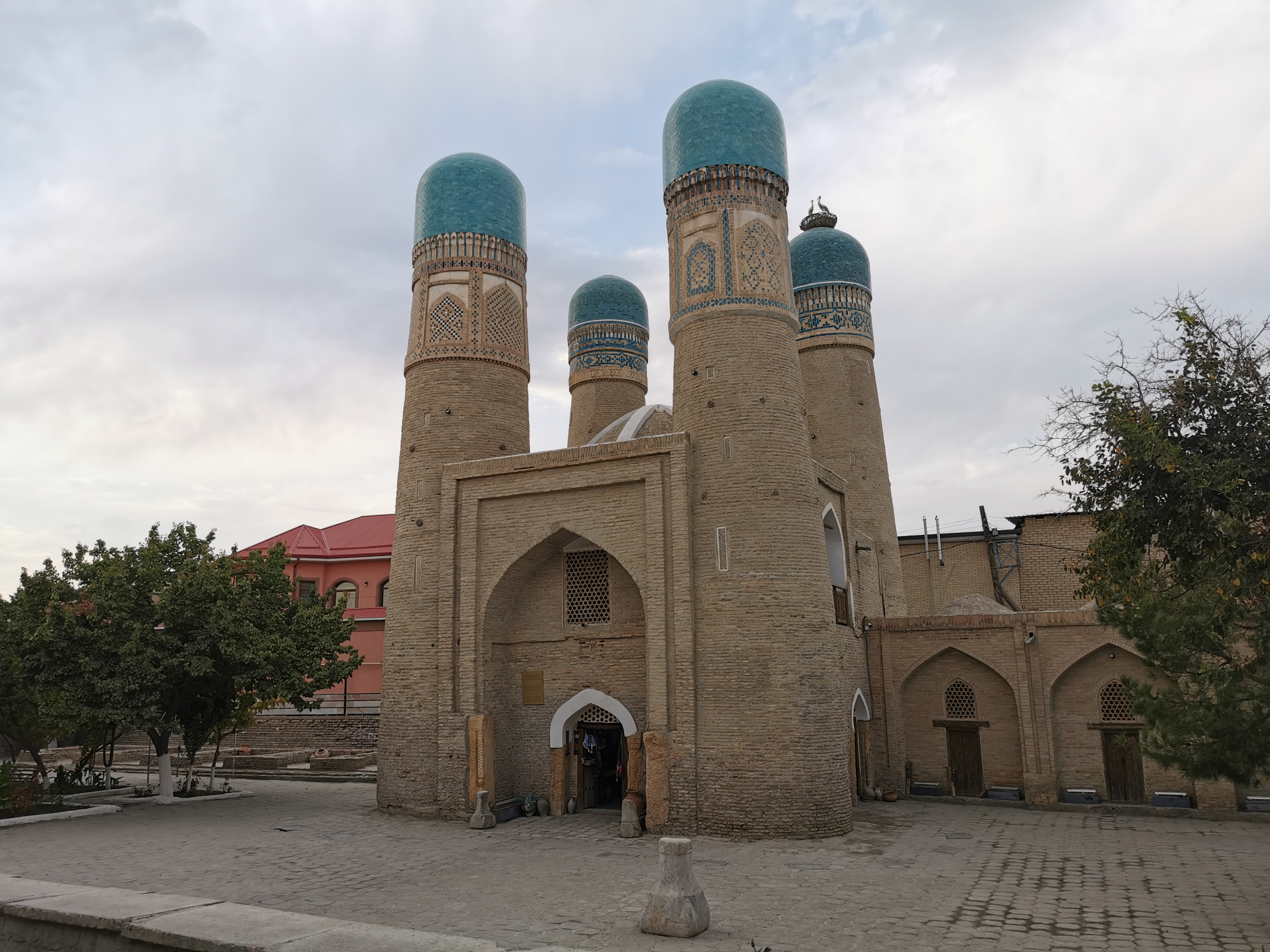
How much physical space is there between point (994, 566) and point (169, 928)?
24.9 metres

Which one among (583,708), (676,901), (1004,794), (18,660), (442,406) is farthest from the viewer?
(442,406)

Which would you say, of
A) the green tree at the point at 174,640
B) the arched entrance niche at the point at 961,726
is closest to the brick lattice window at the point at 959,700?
the arched entrance niche at the point at 961,726

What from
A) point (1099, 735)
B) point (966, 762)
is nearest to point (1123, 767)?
point (1099, 735)

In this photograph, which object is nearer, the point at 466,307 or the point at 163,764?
the point at 163,764

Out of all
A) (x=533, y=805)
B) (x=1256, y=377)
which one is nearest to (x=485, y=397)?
(x=533, y=805)

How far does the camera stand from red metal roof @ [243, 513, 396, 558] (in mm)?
32375

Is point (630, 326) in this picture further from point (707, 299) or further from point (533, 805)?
point (533, 805)

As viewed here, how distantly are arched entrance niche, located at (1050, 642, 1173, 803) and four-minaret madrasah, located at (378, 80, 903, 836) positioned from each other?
3.45 m

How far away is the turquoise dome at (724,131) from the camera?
52.1 ft

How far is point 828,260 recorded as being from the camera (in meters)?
22.3

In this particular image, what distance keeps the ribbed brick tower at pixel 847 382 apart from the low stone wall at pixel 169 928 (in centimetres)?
1467

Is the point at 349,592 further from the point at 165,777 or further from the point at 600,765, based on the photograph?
the point at 600,765

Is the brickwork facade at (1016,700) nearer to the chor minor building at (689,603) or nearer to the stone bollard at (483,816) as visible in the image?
the chor minor building at (689,603)

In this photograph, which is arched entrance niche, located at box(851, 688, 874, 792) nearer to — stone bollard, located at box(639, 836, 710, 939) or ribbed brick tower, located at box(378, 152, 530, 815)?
ribbed brick tower, located at box(378, 152, 530, 815)
